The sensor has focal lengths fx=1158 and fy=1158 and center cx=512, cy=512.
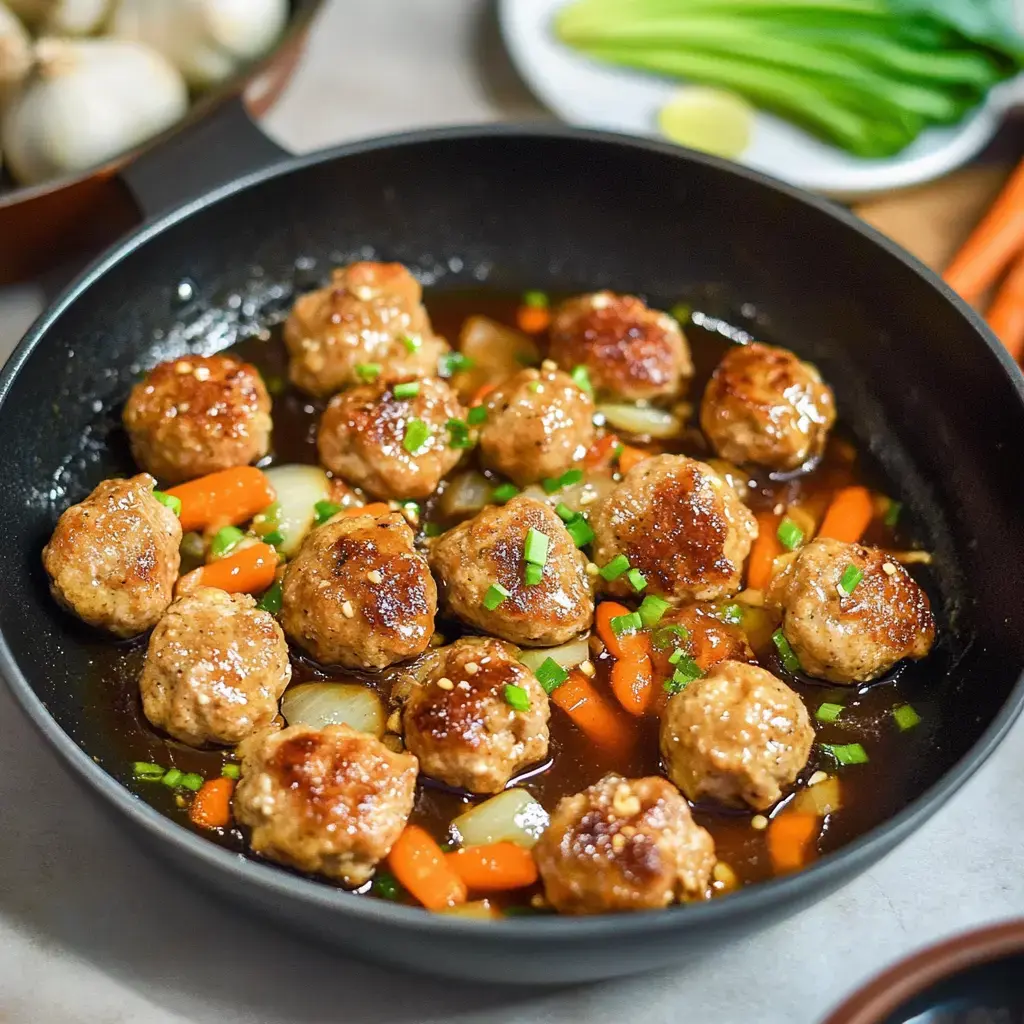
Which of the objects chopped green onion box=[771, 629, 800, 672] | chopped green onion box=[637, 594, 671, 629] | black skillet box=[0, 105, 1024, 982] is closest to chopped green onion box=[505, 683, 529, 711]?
chopped green onion box=[637, 594, 671, 629]

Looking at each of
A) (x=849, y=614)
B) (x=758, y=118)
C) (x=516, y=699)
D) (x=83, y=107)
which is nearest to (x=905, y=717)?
(x=849, y=614)

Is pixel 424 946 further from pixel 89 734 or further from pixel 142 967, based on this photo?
pixel 89 734

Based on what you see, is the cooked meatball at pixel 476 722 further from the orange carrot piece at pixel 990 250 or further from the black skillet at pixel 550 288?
the orange carrot piece at pixel 990 250

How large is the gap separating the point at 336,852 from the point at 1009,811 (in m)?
1.76

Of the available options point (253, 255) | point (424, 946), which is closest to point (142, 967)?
point (424, 946)

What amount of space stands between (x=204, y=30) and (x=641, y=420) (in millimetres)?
2000

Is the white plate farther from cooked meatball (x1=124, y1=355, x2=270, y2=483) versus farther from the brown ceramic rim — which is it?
the brown ceramic rim

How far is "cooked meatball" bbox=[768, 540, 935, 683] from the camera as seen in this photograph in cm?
276

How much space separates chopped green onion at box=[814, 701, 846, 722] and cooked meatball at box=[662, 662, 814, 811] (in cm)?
18

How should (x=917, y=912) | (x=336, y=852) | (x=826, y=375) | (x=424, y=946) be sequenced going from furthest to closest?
(x=826, y=375)
(x=917, y=912)
(x=336, y=852)
(x=424, y=946)

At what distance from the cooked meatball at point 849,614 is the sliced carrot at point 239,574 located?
51.2 inches

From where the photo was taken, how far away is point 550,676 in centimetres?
280

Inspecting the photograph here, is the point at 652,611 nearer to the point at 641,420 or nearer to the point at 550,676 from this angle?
the point at 550,676

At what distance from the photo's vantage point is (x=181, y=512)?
3.03 metres
